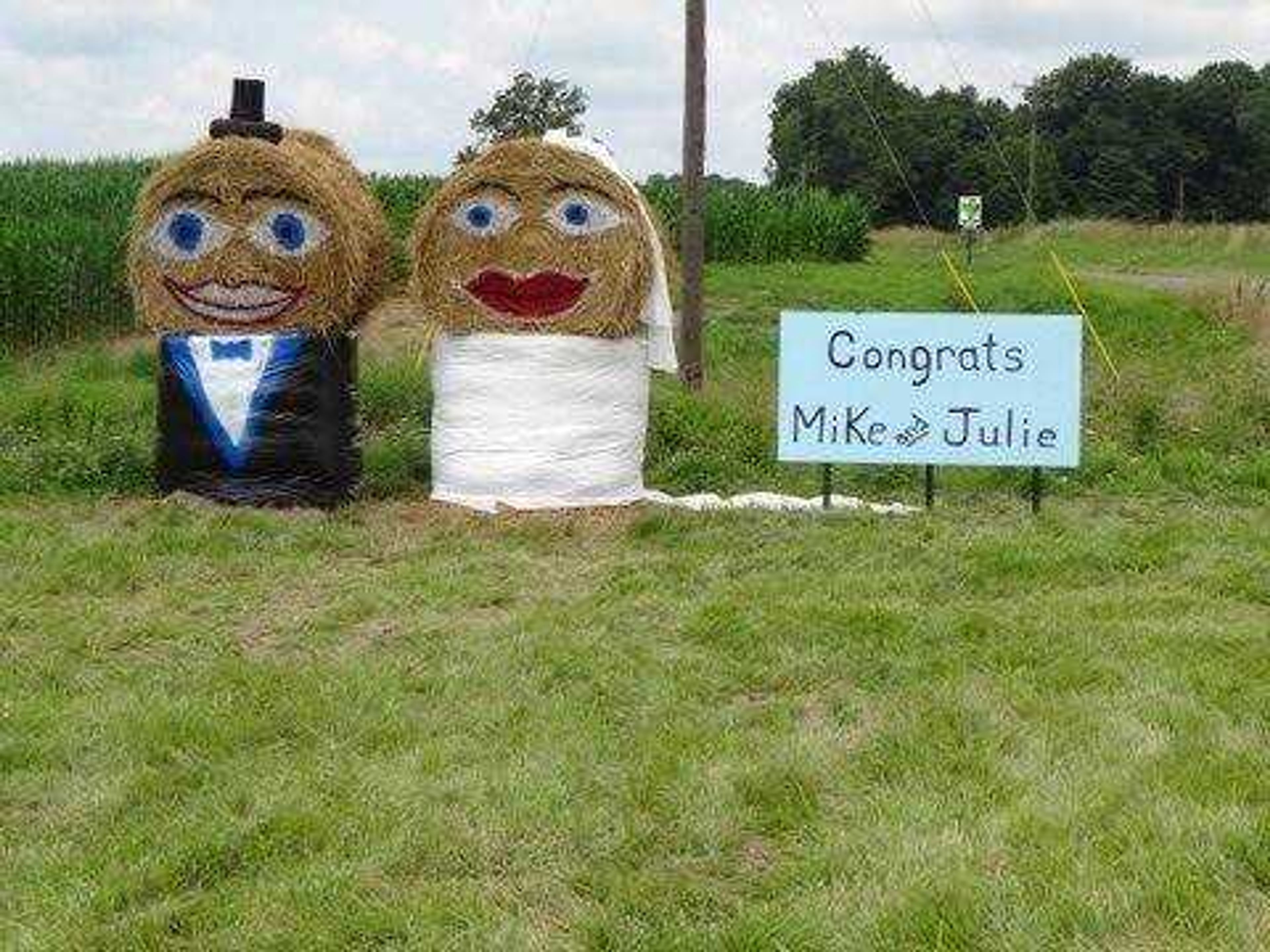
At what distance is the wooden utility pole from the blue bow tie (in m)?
4.16

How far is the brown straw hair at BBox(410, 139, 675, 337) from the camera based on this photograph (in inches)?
370

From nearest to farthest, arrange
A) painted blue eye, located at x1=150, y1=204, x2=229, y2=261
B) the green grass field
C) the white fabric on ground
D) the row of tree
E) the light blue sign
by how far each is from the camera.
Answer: the green grass field → the light blue sign → the white fabric on ground → painted blue eye, located at x1=150, y1=204, x2=229, y2=261 → the row of tree

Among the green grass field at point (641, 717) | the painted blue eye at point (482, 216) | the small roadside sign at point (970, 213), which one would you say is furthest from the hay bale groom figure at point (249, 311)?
the small roadside sign at point (970, 213)

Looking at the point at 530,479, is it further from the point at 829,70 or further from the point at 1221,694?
the point at 829,70

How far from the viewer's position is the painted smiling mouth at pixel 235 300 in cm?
957

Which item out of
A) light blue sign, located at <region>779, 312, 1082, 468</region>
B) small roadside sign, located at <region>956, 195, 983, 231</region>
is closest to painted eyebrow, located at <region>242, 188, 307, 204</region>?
light blue sign, located at <region>779, 312, 1082, 468</region>

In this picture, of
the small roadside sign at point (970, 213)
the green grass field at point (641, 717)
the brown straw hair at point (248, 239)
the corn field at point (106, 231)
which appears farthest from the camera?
the small roadside sign at point (970, 213)

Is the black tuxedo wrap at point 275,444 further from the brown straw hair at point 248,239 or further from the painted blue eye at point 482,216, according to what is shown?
the painted blue eye at point 482,216

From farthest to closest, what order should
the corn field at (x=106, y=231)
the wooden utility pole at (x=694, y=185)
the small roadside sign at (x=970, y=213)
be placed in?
the small roadside sign at (x=970, y=213)
the corn field at (x=106, y=231)
the wooden utility pole at (x=694, y=185)

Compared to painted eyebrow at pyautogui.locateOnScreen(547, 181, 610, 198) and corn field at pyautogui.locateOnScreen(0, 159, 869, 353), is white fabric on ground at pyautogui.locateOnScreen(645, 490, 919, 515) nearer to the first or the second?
painted eyebrow at pyautogui.locateOnScreen(547, 181, 610, 198)

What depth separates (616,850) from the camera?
4441 millimetres

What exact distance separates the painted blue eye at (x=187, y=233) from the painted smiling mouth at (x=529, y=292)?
1307 mm

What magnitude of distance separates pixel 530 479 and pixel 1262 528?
3.47 metres

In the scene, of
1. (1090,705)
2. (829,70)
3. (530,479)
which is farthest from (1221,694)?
(829,70)
